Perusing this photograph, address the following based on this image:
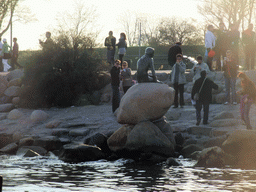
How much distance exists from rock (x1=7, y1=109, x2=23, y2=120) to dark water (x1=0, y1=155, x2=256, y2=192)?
7363mm

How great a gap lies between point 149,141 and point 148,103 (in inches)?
49.9

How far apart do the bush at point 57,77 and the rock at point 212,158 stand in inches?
410

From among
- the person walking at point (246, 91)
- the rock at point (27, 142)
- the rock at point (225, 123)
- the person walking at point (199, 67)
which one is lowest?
the rock at point (27, 142)

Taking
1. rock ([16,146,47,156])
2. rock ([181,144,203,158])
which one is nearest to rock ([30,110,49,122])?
rock ([16,146,47,156])

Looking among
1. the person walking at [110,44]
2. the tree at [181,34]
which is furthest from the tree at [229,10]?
the person walking at [110,44]

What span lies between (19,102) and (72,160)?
9761mm

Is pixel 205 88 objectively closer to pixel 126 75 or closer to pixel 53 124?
pixel 126 75

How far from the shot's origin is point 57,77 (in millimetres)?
21922

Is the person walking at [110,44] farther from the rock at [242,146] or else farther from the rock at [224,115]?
the rock at [242,146]

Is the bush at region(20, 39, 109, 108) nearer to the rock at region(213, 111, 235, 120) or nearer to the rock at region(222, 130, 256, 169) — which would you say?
the rock at region(213, 111, 235, 120)

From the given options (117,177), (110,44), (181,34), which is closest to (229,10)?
(181,34)

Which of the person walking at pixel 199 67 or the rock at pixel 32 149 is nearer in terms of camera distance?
the rock at pixel 32 149

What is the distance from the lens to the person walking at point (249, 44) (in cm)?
2084

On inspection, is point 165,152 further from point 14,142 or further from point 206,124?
point 14,142
